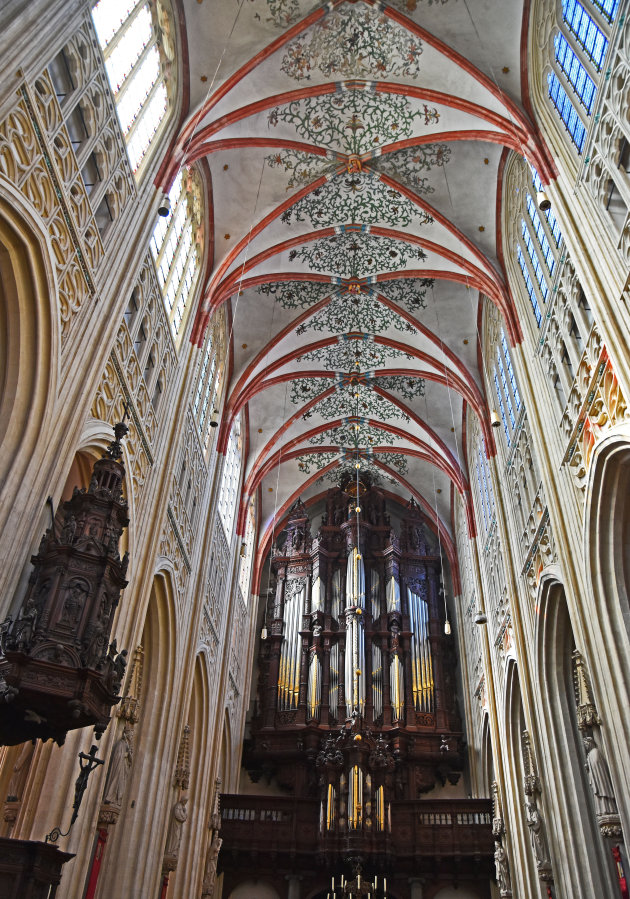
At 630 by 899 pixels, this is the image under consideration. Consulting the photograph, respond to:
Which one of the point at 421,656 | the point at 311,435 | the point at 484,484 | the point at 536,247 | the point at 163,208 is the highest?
the point at 311,435

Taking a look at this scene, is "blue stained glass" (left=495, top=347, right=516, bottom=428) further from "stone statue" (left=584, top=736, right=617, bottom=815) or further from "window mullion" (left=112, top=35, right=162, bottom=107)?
"window mullion" (left=112, top=35, right=162, bottom=107)

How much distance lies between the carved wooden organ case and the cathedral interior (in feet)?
0.43

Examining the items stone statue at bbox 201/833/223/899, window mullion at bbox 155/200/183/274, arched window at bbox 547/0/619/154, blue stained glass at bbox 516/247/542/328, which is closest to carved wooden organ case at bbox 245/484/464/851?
stone statue at bbox 201/833/223/899

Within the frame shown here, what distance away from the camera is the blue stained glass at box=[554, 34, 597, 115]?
455 inches

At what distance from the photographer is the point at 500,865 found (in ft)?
53.5

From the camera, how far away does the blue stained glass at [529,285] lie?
48.0ft

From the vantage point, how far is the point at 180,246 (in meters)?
15.6

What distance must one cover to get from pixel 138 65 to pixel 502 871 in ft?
57.5

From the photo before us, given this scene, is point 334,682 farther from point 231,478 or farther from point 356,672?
point 231,478

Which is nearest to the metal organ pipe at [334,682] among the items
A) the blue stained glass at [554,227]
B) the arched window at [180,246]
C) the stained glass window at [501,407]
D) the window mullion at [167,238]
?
the stained glass window at [501,407]

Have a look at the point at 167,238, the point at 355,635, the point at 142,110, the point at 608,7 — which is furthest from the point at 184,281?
the point at 355,635

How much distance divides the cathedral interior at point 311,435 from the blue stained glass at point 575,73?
10cm

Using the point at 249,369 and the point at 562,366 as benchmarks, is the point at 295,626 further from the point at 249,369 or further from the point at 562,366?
the point at 562,366

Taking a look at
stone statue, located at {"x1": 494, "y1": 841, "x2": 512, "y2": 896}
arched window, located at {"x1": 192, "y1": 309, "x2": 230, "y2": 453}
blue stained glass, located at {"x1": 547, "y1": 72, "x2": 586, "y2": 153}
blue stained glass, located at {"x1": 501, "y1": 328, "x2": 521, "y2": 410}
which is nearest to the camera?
blue stained glass, located at {"x1": 547, "y1": 72, "x2": 586, "y2": 153}
